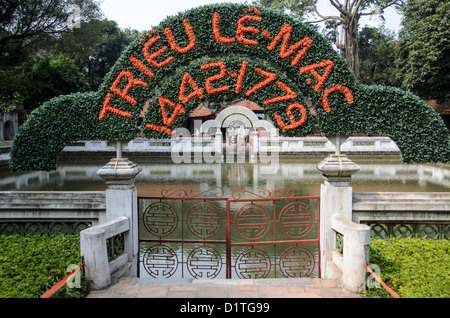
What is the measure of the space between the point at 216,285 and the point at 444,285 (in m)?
2.46

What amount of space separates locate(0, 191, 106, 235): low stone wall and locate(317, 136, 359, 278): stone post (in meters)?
3.31

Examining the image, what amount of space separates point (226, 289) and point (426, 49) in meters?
21.6

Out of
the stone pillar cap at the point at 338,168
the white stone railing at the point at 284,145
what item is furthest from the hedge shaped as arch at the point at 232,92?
the white stone railing at the point at 284,145

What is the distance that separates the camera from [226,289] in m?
4.12

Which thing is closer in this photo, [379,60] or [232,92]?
[232,92]

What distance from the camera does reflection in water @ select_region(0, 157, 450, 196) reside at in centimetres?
1298

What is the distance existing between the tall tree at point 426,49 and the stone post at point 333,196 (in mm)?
19135

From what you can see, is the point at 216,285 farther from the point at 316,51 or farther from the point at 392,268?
the point at 316,51

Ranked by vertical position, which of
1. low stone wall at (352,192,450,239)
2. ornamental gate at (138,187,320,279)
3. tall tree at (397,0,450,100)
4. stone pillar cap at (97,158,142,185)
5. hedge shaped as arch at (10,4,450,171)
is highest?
tall tree at (397,0,450,100)

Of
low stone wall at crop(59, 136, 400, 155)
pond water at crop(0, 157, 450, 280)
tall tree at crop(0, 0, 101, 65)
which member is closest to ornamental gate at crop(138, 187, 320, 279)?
pond water at crop(0, 157, 450, 280)

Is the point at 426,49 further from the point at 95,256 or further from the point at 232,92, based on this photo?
the point at 95,256

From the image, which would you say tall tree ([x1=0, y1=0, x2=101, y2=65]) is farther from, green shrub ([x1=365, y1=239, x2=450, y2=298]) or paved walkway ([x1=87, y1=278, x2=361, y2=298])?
green shrub ([x1=365, y1=239, x2=450, y2=298])

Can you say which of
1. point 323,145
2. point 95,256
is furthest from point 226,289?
point 323,145

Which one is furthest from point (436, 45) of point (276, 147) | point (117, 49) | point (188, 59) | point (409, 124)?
point (117, 49)
